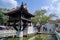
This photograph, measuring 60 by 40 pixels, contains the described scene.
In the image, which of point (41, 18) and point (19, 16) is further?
point (41, 18)

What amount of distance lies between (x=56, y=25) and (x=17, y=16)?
15221 mm

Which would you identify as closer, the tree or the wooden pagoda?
the wooden pagoda

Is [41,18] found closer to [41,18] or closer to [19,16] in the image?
[41,18]

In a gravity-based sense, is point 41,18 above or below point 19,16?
above

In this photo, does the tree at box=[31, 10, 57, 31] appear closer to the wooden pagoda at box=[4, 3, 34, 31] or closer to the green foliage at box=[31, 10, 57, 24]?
the green foliage at box=[31, 10, 57, 24]

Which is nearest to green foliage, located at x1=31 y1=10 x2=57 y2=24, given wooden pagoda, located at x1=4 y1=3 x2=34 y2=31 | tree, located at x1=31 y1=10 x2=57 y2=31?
tree, located at x1=31 y1=10 x2=57 y2=31

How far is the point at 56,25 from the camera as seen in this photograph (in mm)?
31719

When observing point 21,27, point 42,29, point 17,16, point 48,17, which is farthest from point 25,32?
point 48,17

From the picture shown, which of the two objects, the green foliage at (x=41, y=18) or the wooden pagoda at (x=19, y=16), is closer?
the wooden pagoda at (x=19, y=16)

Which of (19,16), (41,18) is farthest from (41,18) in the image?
(19,16)

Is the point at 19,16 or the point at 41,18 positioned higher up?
the point at 41,18

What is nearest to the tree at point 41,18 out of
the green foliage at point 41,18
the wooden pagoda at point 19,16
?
the green foliage at point 41,18

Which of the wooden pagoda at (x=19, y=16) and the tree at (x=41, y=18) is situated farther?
the tree at (x=41, y=18)

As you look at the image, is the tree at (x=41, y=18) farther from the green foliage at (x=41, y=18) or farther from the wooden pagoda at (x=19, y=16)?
the wooden pagoda at (x=19, y=16)
